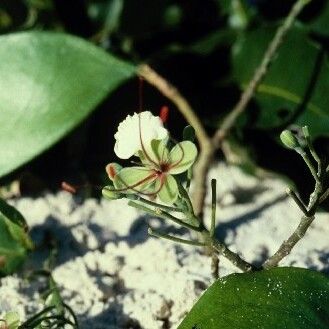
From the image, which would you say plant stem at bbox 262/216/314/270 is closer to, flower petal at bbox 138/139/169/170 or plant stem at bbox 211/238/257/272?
plant stem at bbox 211/238/257/272

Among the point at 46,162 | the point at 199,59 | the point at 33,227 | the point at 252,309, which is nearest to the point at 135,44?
the point at 199,59

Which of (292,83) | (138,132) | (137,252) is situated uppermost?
(138,132)

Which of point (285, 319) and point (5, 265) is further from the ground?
point (285, 319)

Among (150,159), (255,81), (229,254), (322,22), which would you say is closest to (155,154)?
(150,159)

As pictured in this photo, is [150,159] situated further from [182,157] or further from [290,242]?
[290,242]

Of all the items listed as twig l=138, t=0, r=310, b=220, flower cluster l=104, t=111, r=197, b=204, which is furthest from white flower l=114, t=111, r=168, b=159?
twig l=138, t=0, r=310, b=220

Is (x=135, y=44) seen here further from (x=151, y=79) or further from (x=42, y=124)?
(x=42, y=124)
